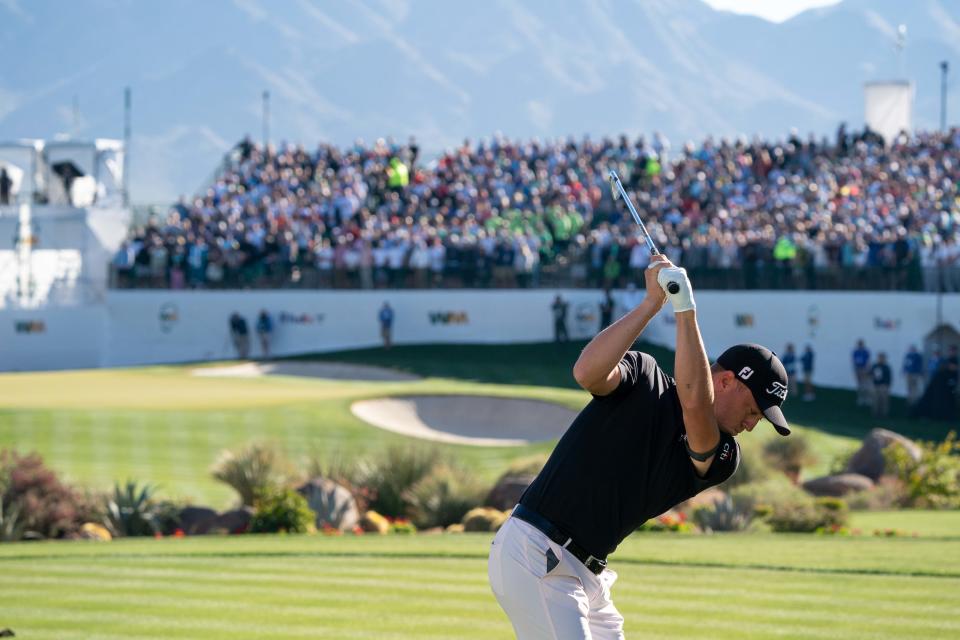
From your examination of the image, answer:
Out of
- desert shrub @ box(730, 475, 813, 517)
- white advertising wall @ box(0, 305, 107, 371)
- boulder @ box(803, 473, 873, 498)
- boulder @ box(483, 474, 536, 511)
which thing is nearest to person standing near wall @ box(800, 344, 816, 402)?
boulder @ box(803, 473, 873, 498)

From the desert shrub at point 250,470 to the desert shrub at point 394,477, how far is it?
1193 millimetres

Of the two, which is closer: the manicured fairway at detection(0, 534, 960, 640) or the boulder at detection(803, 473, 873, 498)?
the manicured fairway at detection(0, 534, 960, 640)

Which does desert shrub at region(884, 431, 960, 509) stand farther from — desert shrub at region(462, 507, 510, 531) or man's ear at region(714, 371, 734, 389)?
man's ear at region(714, 371, 734, 389)

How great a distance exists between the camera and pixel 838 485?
25.0 m

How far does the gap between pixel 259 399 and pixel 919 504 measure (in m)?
14.6

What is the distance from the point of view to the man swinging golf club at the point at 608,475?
714 centimetres

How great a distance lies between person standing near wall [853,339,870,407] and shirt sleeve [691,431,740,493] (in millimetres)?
29620

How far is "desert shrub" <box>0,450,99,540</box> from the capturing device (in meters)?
19.6

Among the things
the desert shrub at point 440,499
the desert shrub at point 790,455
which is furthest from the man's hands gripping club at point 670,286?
the desert shrub at point 790,455

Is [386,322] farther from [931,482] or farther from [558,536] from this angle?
[558,536]

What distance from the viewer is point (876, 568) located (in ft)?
50.6

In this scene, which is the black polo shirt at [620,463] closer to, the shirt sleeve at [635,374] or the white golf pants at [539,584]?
the shirt sleeve at [635,374]

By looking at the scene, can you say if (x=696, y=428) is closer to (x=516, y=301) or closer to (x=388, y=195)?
(x=516, y=301)

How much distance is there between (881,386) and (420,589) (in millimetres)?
22691
